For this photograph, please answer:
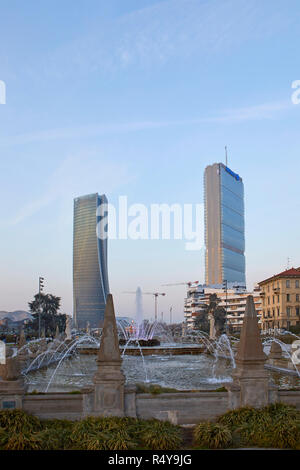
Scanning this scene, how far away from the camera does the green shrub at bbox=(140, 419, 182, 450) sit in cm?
1046

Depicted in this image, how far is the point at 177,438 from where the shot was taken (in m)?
10.7

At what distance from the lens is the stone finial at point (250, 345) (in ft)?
45.3

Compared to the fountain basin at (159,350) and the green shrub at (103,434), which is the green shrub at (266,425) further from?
the fountain basin at (159,350)

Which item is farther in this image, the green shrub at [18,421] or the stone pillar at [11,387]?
the stone pillar at [11,387]

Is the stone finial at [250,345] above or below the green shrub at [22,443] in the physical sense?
above

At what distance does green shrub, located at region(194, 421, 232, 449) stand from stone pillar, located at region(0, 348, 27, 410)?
5.30 meters

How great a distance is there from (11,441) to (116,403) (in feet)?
11.4

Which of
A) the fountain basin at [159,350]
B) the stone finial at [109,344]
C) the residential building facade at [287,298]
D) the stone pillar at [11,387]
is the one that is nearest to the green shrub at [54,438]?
the stone pillar at [11,387]

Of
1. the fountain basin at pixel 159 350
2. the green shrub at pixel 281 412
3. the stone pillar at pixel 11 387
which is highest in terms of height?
the stone pillar at pixel 11 387

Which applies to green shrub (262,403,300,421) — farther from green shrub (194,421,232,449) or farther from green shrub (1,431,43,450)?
green shrub (1,431,43,450)

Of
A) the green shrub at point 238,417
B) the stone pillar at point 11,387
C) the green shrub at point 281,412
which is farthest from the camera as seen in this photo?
the stone pillar at point 11,387

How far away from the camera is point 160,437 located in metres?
10.6

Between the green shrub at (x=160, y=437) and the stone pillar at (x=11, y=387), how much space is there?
12.9 feet
